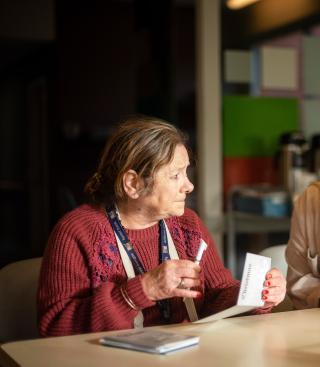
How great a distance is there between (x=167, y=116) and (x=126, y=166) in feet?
10.1

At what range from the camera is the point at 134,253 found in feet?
5.69

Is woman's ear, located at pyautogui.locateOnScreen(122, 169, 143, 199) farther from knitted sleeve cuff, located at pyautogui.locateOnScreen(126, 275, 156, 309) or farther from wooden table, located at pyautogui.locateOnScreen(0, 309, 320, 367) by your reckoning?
wooden table, located at pyautogui.locateOnScreen(0, 309, 320, 367)

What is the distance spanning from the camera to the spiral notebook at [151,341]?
4.29ft

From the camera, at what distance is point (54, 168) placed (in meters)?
5.77

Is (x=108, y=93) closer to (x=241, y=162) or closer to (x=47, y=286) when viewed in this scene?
(x=241, y=162)

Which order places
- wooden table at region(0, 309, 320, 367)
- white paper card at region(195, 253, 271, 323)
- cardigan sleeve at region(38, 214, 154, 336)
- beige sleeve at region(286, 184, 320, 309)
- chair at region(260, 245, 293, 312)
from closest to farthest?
wooden table at region(0, 309, 320, 367) → white paper card at region(195, 253, 271, 323) → cardigan sleeve at region(38, 214, 154, 336) → beige sleeve at region(286, 184, 320, 309) → chair at region(260, 245, 293, 312)

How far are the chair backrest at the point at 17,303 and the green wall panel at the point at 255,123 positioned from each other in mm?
2883

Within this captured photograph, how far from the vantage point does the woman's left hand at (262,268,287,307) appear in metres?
1.63

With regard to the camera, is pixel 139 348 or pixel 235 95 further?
pixel 235 95

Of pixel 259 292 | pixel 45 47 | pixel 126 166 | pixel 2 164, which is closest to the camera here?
pixel 259 292

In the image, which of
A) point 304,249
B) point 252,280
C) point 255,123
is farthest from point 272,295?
point 255,123

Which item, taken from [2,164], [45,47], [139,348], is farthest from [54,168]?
[139,348]

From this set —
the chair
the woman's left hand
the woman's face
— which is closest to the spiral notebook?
the woman's left hand

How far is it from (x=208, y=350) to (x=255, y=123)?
3.42m
